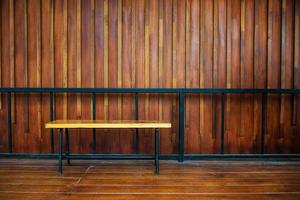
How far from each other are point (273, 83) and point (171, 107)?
4.30 ft

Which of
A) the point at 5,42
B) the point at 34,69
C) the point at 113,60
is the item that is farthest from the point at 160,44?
the point at 5,42

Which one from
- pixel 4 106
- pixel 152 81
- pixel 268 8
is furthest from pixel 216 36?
pixel 4 106

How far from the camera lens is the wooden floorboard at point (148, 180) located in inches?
85.7

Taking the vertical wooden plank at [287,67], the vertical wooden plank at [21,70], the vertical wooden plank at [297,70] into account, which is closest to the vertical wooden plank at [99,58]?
the vertical wooden plank at [21,70]

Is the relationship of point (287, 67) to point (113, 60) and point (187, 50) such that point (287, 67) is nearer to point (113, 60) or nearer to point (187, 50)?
point (187, 50)

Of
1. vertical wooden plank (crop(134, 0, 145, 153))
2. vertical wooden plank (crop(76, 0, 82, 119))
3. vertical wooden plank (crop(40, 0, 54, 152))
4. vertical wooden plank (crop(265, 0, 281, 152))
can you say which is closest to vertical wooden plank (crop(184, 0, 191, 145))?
vertical wooden plank (crop(134, 0, 145, 153))

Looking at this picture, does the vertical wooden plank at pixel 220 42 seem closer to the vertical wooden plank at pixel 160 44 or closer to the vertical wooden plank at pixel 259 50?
the vertical wooden plank at pixel 259 50

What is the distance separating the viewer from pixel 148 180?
253 centimetres

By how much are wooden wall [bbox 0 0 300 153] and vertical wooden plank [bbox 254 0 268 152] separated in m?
0.01

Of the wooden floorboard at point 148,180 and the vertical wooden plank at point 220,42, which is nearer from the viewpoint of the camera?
the wooden floorboard at point 148,180

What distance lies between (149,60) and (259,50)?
53.9 inches

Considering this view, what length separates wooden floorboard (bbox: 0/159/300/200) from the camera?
2.18m

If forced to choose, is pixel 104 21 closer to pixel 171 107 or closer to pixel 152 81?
pixel 152 81

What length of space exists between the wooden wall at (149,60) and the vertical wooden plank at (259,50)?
0.01 meters
